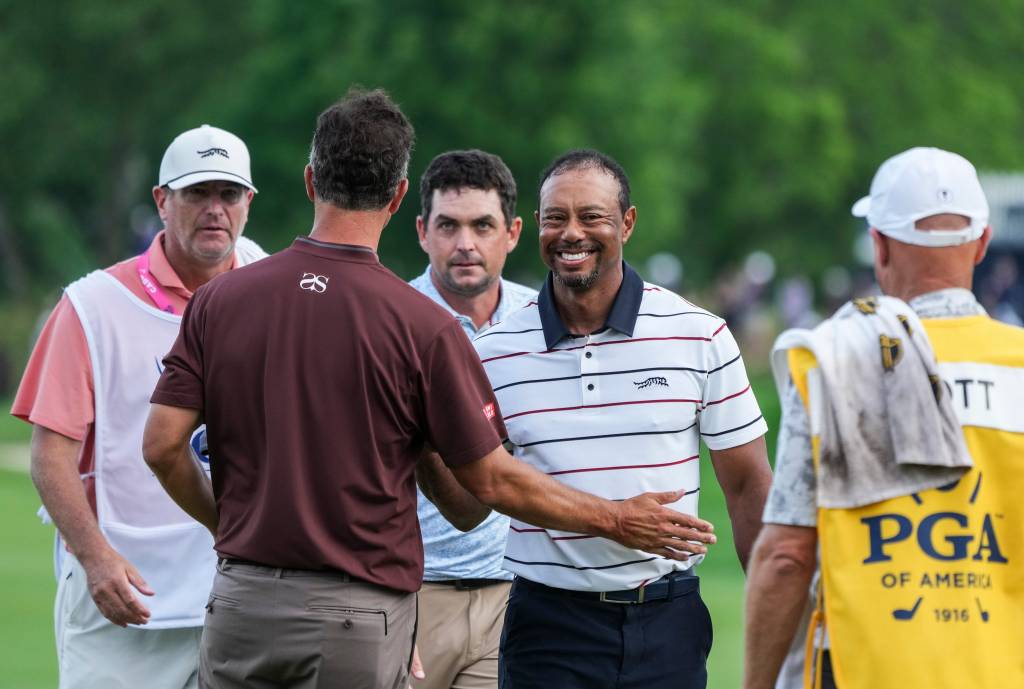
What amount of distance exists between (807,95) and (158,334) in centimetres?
4255

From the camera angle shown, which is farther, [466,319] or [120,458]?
[466,319]

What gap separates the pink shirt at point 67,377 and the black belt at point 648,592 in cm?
173

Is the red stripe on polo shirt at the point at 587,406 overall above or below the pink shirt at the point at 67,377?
below

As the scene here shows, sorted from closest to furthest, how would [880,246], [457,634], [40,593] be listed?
[880,246]
[457,634]
[40,593]

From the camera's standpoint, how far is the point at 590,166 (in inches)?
219

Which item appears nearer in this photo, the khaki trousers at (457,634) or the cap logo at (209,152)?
the cap logo at (209,152)

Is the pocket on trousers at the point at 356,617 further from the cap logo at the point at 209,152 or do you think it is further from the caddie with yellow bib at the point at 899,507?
the cap logo at the point at 209,152

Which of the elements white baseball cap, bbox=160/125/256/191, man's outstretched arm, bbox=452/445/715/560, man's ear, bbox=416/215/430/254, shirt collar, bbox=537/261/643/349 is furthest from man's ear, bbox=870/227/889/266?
man's ear, bbox=416/215/430/254

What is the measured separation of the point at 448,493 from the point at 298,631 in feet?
2.34

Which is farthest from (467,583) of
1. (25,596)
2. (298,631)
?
(25,596)

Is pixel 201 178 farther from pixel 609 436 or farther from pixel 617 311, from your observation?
pixel 609 436

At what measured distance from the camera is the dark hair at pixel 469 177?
22.5ft

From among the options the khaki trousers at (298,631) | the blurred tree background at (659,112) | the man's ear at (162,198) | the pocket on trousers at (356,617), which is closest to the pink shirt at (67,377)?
the man's ear at (162,198)

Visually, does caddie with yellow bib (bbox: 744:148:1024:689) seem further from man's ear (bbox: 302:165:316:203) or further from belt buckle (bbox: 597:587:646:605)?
man's ear (bbox: 302:165:316:203)
